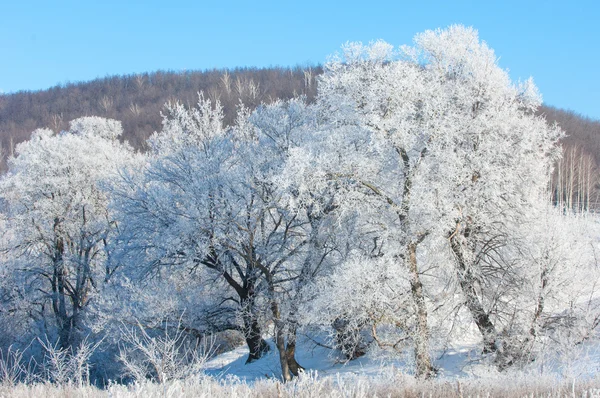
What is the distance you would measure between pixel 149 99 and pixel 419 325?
94682mm

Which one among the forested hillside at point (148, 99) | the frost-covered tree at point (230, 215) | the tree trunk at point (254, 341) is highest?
the forested hillside at point (148, 99)

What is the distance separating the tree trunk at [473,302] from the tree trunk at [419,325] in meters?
1.12

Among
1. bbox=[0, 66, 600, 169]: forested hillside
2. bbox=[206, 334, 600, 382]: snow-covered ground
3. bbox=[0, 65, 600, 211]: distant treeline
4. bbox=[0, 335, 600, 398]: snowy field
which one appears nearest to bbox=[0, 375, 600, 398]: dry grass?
bbox=[0, 335, 600, 398]: snowy field

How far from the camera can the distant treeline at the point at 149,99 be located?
253 feet

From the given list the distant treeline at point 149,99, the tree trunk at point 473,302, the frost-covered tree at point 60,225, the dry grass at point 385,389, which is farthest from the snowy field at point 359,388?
the distant treeline at point 149,99

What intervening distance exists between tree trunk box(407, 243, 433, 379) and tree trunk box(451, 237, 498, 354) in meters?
1.12

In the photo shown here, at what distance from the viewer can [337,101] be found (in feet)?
42.3

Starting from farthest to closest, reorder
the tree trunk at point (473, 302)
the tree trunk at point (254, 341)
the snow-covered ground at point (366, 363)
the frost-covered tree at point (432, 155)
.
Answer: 1. the tree trunk at point (254, 341)
2. the tree trunk at point (473, 302)
3. the frost-covered tree at point (432, 155)
4. the snow-covered ground at point (366, 363)

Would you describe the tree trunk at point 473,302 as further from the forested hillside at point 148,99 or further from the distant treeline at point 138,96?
the distant treeline at point 138,96

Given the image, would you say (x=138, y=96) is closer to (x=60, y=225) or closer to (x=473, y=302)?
(x=60, y=225)

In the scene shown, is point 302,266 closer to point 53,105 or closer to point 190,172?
point 190,172

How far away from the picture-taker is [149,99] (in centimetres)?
9819

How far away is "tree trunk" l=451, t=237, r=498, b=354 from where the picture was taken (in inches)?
485

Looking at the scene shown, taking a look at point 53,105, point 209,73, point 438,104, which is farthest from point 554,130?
point 209,73
